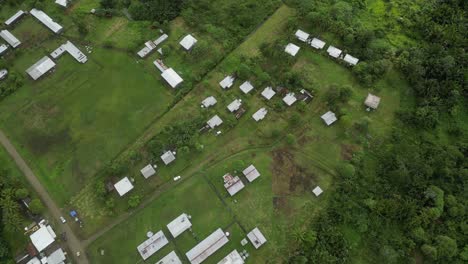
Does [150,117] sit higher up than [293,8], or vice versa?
[293,8]

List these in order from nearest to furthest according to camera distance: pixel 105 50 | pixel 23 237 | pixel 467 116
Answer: pixel 23 237 → pixel 467 116 → pixel 105 50

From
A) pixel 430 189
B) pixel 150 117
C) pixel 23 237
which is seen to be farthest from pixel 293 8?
pixel 23 237

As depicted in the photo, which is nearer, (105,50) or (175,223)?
(175,223)

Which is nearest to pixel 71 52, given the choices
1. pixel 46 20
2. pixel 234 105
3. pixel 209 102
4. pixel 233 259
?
pixel 46 20

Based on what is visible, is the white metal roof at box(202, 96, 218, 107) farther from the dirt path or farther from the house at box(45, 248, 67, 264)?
the house at box(45, 248, 67, 264)

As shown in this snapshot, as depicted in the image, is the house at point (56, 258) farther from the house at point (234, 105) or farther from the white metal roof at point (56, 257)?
the house at point (234, 105)

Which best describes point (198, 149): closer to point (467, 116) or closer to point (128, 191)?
point (128, 191)

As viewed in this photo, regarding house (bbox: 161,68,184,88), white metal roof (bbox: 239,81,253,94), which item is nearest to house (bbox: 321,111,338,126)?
white metal roof (bbox: 239,81,253,94)
